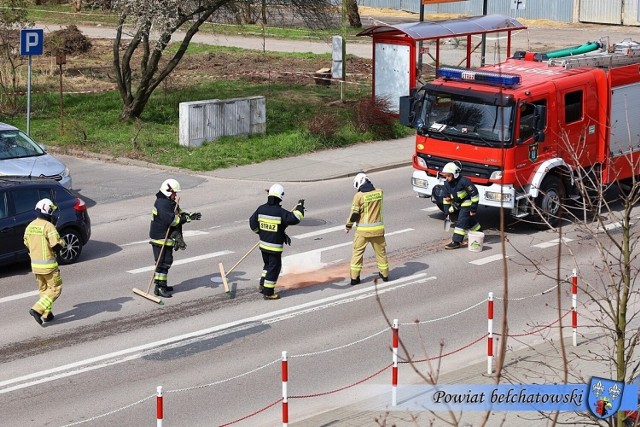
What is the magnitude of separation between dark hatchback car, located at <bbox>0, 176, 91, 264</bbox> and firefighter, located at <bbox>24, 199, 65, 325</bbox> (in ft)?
7.59

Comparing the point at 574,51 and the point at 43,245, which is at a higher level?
the point at 574,51

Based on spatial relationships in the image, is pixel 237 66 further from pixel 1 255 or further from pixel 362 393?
pixel 362 393

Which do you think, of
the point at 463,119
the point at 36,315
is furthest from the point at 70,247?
the point at 463,119

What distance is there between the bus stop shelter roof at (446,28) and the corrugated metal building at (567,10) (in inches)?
760

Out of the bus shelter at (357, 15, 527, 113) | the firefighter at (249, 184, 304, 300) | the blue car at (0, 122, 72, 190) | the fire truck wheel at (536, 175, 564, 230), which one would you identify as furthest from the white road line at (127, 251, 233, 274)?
the bus shelter at (357, 15, 527, 113)

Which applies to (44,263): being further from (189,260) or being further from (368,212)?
(368,212)

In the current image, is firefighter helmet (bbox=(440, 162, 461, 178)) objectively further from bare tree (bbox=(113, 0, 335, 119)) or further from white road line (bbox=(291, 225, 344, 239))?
bare tree (bbox=(113, 0, 335, 119))

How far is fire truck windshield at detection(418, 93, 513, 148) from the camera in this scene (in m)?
18.5

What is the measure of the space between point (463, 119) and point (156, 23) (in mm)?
10146

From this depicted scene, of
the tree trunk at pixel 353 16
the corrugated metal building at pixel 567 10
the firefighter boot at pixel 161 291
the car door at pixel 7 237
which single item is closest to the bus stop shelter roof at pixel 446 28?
the car door at pixel 7 237

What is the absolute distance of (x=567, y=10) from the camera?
5359 centimetres

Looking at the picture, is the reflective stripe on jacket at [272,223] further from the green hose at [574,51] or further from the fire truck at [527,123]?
the green hose at [574,51]

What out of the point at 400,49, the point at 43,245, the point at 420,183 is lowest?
the point at 420,183

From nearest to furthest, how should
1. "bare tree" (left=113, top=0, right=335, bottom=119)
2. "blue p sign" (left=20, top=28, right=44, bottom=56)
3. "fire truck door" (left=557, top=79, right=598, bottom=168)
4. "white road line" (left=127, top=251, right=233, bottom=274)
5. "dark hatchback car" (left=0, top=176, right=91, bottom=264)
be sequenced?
1. "dark hatchback car" (left=0, top=176, right=91, bottom=264)
2. "white road line" (left=127, top=251, right=233, bottom=274)
3. "fire truck door" (left=557, top=79, right=598, bottom=168)
4. "blue p sign" (left=20, top=28, right=44, bottom=56)
5. "bare tree" (left=113, top=0, right=335, bottom=119)
